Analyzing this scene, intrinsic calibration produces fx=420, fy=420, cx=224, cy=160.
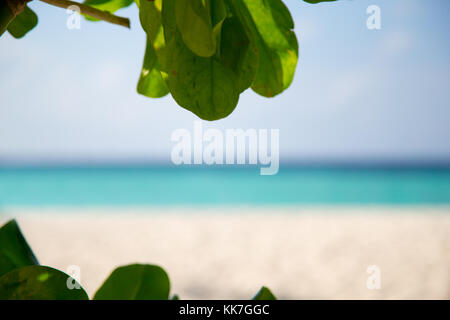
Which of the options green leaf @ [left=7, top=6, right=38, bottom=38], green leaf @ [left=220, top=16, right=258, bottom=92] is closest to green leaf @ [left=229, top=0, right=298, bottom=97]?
green leaf @ [left=220, top=16, right=258, bottom=92]

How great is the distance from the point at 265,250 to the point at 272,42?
403cm

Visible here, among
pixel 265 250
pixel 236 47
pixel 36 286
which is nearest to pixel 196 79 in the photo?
pixel 236 47

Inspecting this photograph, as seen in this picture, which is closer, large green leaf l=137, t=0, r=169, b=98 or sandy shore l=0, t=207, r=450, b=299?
large green leaf l=137, t=0, r=169, b=98

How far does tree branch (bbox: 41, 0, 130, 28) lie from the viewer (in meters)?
0.23

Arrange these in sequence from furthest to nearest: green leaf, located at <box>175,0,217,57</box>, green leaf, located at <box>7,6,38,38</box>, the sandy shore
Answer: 1. the sandy shore
2. green leaf, located at <box>7,6,38,38</box>
3. green leaf, located at <box>175,0,217,57</box>

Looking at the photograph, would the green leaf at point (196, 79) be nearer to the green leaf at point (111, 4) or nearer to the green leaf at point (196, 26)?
the green leaf at point (196, 26)

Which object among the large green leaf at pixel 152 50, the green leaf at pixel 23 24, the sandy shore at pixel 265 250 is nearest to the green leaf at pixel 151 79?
the large green leaf at pixel 152 50

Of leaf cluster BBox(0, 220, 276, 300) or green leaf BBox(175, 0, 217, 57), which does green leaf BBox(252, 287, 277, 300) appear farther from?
green leaf BBox(175, 0, 217, 57)

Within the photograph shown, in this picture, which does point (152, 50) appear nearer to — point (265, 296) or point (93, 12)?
point (93, 12)

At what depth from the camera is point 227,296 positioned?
2.85m

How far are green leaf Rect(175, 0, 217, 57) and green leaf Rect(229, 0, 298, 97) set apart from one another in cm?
7

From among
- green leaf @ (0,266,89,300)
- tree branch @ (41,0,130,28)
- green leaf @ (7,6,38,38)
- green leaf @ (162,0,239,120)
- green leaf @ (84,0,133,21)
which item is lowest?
green leaf @ (0,266,89,300)

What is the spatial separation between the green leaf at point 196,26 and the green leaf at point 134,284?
144mm

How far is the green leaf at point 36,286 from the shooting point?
0.21 m
